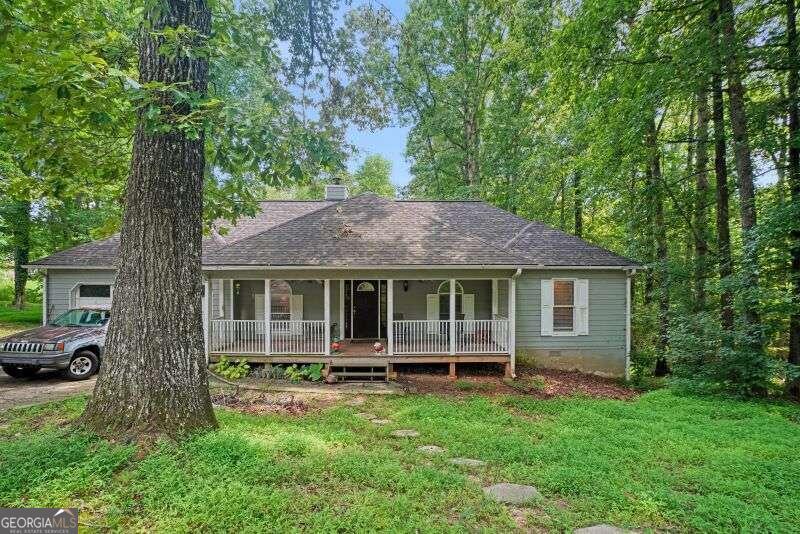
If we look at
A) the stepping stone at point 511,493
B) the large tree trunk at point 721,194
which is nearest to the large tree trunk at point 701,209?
the large tree trunk at point 721,194

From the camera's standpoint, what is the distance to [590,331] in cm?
1065

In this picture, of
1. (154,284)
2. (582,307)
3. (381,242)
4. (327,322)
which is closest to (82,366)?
(327,322)

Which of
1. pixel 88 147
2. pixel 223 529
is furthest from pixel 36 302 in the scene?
pixel 223 529

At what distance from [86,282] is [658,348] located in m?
16.4

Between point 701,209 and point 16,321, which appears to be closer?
point 701,209

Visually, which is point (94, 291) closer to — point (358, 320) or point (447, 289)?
point (358, 320)

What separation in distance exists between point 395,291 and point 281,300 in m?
3.36

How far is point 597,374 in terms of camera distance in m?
10.6

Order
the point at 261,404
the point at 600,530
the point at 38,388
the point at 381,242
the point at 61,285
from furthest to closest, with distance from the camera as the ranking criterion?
the point at 61,285, the point at 381,242, the point at 38,388, the point at 261,404, the point at 600,530

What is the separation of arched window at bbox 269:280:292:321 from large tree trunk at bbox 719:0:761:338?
1057 centimetres

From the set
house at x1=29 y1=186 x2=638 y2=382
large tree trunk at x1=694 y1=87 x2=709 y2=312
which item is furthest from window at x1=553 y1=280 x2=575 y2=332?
large tree trunk at x1=694 y1=87 x2=709 y2=312

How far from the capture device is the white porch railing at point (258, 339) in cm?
923

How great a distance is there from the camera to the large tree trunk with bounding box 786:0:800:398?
712cm

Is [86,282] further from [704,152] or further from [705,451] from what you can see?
[704,152]
